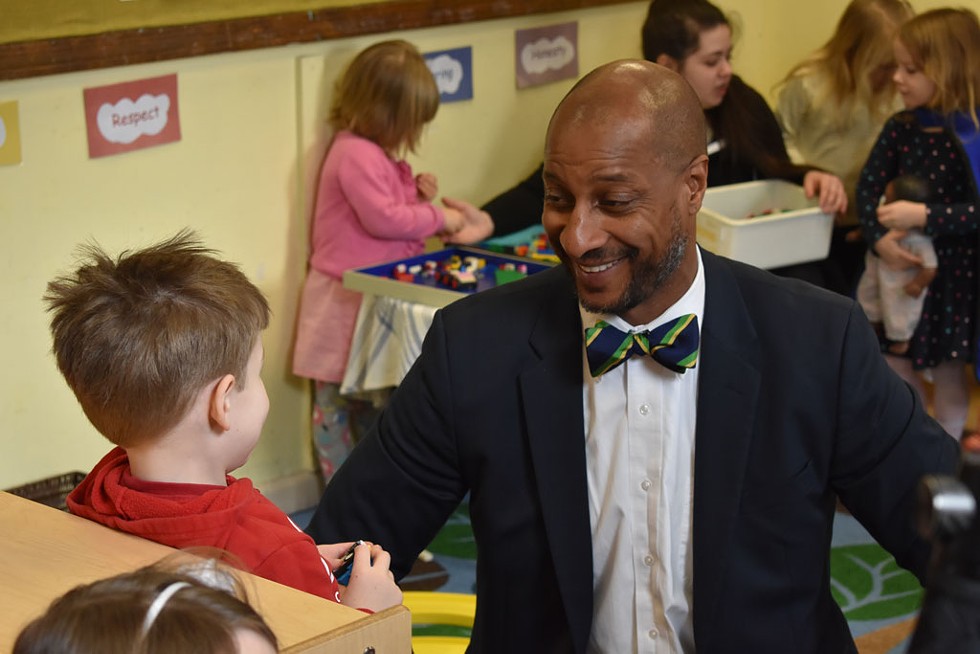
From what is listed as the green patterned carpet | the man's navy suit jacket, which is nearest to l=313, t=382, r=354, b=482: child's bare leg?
the green patterned carpet

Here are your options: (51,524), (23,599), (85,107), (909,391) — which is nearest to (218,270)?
(51,524)

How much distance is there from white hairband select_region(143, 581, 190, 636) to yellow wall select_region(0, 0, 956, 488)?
8.37 ft

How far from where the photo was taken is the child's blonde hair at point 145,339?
1593 millimetres

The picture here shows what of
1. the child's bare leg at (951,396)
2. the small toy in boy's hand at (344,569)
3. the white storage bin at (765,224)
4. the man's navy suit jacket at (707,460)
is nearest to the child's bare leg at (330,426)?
the white storage bin at (765,224)

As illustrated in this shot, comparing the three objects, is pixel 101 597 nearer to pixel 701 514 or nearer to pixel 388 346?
pixel 701 514

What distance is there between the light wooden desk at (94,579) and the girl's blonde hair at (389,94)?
2.54m

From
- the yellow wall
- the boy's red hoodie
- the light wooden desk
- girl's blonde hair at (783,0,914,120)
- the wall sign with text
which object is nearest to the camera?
the light wooden desk

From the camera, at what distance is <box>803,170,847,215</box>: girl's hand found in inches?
164

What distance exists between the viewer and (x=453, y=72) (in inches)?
172

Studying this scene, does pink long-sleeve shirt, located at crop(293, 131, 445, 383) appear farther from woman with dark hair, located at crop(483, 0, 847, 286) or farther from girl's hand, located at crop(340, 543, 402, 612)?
girl's hand, located at crop(340, 543, 402, 612)

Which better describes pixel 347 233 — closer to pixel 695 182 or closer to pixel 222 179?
pixel 222 179

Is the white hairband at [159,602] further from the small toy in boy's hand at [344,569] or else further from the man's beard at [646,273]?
the man's beard at [646,273]

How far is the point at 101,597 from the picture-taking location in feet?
3.54

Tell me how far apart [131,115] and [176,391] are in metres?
2.20
